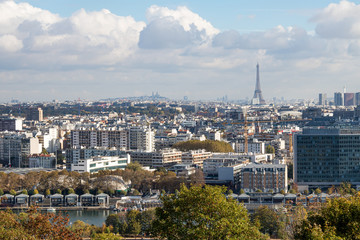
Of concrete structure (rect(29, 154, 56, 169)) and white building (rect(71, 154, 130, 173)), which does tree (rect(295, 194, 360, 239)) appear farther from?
concrete structure (rect(29, 154, 56, 169))

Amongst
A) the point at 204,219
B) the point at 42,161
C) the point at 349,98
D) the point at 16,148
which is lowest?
the point at 42,161

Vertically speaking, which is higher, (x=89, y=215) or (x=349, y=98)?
(x=349, y=98)

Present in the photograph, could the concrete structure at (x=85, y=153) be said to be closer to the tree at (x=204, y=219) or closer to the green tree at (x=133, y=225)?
the green tree at (x=133, y=225)

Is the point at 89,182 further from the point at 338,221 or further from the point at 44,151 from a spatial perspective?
the point at 338,221

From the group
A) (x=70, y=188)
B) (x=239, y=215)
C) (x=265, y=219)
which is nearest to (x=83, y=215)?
(x=70, y=188)

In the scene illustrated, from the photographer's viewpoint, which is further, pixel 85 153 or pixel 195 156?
pixel 85 153

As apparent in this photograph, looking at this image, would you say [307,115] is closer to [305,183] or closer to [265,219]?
[305,183]

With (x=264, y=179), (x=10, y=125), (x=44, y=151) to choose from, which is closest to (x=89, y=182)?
(x=264, y=179)
